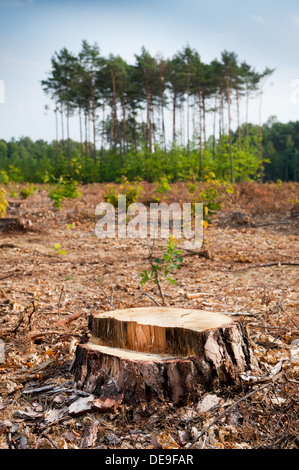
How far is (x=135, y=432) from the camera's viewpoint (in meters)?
1.79

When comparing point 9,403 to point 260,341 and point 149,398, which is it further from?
point 260,341

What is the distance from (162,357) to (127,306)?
1.73 m

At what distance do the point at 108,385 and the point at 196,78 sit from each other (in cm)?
2669

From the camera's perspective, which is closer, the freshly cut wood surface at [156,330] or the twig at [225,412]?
the twig at [225,412]

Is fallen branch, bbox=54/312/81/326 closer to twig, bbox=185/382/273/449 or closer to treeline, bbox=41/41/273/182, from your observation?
twig, bbox=185/382/273/449

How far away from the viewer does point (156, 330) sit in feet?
7.14

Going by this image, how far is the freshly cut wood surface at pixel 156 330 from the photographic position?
2090 millimetres

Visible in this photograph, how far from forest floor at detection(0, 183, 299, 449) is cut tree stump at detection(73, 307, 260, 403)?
0.08 m

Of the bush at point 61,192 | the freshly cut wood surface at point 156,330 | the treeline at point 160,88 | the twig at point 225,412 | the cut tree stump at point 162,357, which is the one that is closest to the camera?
the twig at point 225,412

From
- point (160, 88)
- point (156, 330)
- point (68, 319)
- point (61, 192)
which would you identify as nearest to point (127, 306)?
point (68, 319)

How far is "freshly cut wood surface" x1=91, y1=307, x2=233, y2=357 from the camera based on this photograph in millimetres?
2090

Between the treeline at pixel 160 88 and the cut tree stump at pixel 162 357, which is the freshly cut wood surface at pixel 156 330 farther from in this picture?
the treeline at pixel 160 88

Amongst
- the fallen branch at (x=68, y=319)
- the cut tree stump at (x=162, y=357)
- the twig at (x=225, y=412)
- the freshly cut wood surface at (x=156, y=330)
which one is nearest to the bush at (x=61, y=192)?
the fallen branch at (x=68, y=319)
